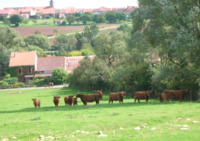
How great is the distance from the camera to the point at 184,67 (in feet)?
114

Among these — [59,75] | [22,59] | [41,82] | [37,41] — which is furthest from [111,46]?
[37,41]

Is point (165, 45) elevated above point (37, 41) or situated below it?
below

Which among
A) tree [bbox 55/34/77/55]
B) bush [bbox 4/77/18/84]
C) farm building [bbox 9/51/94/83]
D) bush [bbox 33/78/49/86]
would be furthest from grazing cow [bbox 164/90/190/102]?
tree [bbox 55/34/77/55]

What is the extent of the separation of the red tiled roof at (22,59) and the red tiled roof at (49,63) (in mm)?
1818

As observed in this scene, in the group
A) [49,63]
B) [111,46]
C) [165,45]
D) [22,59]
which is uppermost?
[111,46]

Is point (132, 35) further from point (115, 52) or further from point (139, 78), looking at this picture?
point (115, 52)

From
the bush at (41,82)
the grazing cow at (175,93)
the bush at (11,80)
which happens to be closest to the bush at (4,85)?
the bush at (11,80)

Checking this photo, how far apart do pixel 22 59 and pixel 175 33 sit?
3014 inches

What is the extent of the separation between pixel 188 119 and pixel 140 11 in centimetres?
1881

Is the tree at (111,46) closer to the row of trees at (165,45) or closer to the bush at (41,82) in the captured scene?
the row of trees at (165,45)

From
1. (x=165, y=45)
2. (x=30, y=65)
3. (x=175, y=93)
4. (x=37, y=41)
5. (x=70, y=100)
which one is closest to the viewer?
(x=175, y=93)

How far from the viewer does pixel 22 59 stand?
104 meters

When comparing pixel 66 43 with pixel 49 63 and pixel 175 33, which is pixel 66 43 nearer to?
pixel 49 63

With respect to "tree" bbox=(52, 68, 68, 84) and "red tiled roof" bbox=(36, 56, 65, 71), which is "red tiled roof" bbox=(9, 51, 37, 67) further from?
"tree" bbox=(52, 68, 68, 84)
